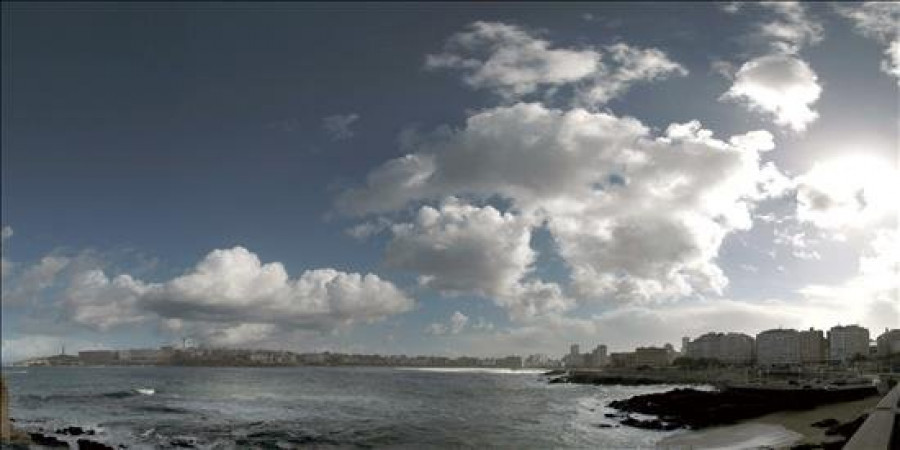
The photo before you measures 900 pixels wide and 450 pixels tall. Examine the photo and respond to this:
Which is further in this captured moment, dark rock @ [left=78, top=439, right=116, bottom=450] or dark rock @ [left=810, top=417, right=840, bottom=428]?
dark rock @ [left=810, top=417, right=840, bottom=428]

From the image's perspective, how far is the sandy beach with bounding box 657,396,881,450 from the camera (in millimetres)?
38438

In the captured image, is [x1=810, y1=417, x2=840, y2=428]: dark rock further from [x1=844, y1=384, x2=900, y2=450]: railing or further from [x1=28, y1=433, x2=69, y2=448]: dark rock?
[x1=28, y1=433, x2=69, y2=448]: dark rock

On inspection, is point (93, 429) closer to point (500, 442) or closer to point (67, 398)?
point (500, 442)

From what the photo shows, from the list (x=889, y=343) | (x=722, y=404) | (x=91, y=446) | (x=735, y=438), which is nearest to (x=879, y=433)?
(x=735, y=438)

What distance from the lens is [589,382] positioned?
523ft

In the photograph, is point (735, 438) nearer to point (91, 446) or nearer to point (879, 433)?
point (879, 433)

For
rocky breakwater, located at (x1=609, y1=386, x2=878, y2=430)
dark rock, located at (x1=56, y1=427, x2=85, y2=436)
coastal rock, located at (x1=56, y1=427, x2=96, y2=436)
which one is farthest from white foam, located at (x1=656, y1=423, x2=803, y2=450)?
dark rock, located at (x1=56, y1=427, x2=85, y2=436)

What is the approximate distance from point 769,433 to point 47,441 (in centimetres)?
3972

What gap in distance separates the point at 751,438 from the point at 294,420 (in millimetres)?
32050

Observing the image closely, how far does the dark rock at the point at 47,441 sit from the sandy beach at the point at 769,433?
101 feet

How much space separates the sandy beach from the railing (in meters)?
4.62

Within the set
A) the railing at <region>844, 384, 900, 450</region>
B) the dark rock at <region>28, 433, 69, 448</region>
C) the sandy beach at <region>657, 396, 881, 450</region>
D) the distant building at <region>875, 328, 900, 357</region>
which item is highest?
the railing at <region>844, 384, 900, 450</region>

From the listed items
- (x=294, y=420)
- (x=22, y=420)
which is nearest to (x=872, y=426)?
(x=294, y=420)

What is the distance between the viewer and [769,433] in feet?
144
